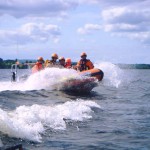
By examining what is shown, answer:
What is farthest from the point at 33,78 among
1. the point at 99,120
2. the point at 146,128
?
the point at 146,128

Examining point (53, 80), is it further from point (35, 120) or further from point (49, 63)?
point (35, 120)

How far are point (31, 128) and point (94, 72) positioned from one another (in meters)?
11.5

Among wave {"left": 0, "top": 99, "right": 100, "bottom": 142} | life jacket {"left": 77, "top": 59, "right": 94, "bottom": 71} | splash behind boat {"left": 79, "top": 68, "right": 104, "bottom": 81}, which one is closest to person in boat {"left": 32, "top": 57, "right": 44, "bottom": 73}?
life jacket {"left": 77, "top": 59, "right": 94, "bottom": 71}

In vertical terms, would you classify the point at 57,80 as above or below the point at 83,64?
below

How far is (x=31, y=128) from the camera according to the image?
802 cm

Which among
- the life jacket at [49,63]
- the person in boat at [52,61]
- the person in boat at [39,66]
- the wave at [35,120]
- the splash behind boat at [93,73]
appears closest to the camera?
the wave at [35,120]

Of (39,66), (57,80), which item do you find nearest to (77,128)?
(57,80)

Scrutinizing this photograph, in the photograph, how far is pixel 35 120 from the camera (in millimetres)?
9039

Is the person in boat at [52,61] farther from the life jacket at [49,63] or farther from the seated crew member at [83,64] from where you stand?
the seated crew member at [83,64]

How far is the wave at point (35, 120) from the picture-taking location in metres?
7.51

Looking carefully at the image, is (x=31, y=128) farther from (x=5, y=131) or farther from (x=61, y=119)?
(x=61, y=119)

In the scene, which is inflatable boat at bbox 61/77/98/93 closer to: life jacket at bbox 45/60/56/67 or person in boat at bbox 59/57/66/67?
life jacket at bbox 45/60/56/67

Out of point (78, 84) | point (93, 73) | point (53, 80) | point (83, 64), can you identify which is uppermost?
point (83, 64)

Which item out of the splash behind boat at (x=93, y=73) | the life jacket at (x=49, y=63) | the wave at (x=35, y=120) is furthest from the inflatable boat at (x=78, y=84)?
the wave at (x=35, y=120)
